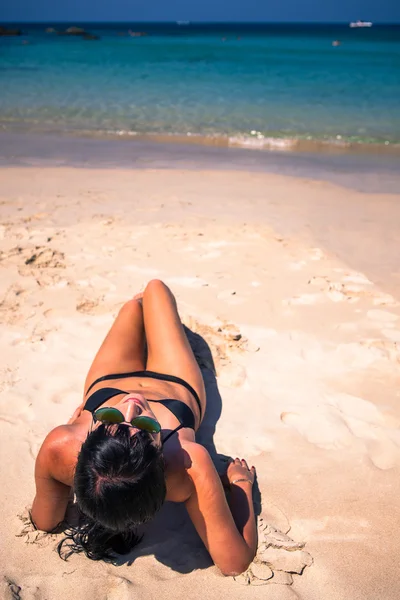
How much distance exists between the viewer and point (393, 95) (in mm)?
14406

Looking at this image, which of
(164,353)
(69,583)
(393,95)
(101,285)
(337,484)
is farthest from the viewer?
(393,95)

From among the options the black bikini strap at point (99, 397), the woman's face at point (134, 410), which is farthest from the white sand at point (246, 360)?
the woman's face at point (134, 410)

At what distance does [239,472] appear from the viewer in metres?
2.35

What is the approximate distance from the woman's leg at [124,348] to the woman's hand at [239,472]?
0.75 metres

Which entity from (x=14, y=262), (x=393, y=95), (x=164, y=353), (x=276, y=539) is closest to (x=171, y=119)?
(x=393, y=95)

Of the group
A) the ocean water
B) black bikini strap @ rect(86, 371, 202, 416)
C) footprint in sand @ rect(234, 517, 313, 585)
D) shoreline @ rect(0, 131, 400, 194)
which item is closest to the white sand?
footprint in sand @ rect(234, 517, 313, 585)

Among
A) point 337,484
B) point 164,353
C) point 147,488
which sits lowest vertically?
point 337,484

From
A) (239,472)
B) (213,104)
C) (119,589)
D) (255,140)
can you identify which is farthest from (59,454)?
(213,104)

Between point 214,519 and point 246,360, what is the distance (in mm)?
1489

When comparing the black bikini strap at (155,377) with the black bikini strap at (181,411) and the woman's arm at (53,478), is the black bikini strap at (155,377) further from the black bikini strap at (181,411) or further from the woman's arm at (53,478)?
the woman's arm at (53,478)

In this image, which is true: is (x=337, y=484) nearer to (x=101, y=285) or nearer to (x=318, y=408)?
(x=318, y=408)

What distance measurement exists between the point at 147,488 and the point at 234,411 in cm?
129

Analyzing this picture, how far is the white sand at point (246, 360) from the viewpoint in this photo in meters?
2.02

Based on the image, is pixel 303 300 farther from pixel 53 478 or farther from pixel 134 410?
pixel 53 478
